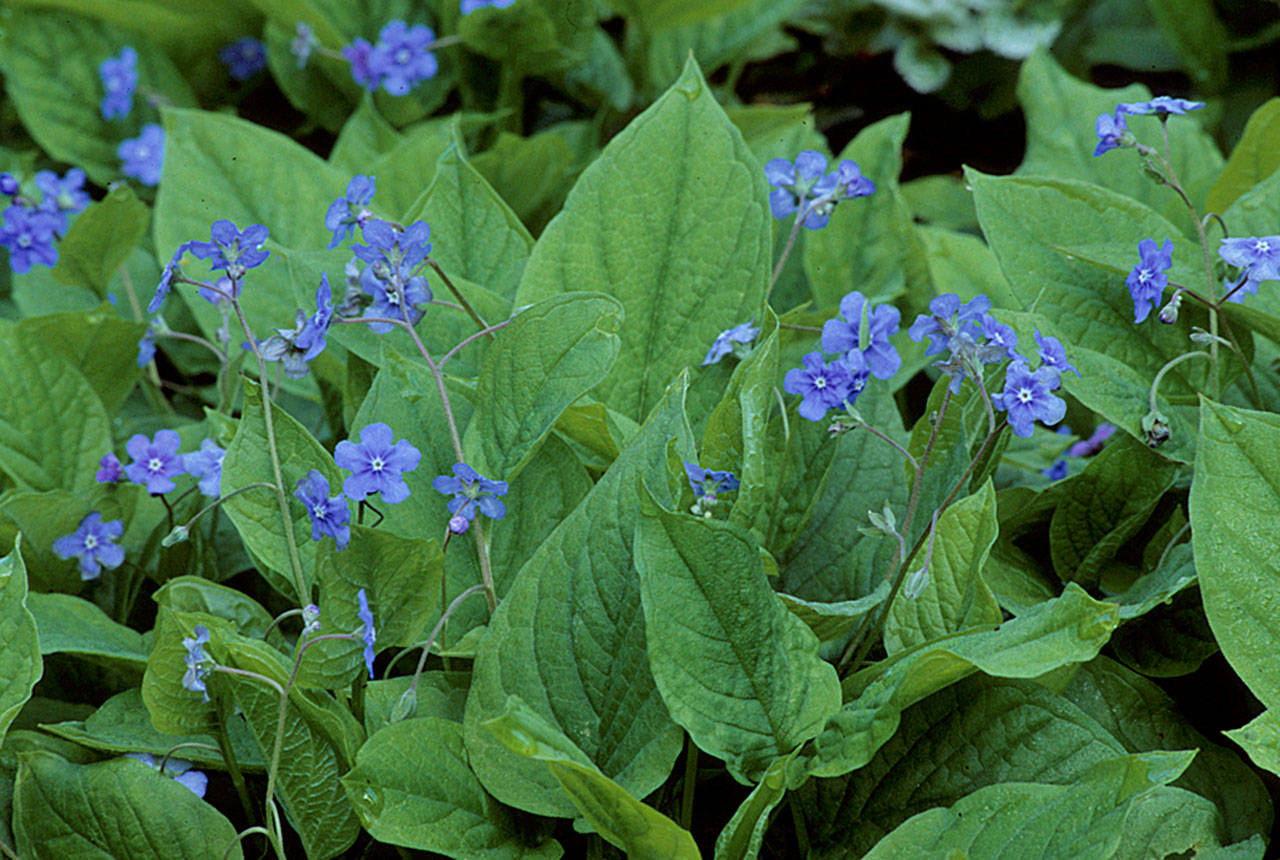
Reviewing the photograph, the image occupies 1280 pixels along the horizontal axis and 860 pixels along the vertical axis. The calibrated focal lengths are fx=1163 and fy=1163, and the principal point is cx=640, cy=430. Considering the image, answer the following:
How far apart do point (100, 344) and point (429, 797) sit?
0.84m

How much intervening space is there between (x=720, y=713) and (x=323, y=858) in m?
0.38

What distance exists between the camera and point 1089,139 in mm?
1777

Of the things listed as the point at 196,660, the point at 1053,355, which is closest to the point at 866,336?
the point at 1053,355

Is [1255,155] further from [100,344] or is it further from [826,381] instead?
[100,344]

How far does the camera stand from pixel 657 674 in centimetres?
90

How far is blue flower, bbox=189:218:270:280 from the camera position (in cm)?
102

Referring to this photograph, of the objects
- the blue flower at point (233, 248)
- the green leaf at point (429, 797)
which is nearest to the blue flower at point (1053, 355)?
the green leaf at point (429, 797)

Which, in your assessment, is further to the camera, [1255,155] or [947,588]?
[1255,155]

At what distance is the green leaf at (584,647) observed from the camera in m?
0.96

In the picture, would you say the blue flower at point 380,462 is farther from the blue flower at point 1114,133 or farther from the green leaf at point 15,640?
the blue flower at point 1114,133

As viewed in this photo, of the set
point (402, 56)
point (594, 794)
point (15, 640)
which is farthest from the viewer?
point (402, 56)

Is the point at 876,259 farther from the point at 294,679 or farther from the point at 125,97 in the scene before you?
the point at 125,97

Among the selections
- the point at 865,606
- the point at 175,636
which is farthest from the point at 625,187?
the point at 175,636

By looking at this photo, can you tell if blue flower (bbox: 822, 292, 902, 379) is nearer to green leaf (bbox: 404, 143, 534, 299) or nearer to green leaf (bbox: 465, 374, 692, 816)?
green leaf (bbox: 465, 374, 692, 816)
